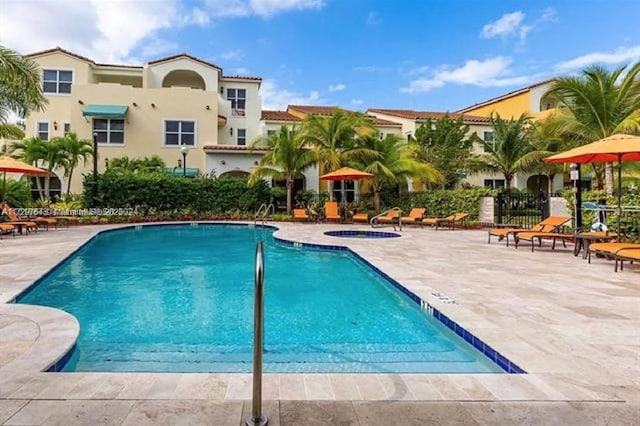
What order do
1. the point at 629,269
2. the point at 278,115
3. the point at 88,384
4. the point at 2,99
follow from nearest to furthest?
the point at 88,384, the point at 629,269, the point at 2,99, the point at 278,115

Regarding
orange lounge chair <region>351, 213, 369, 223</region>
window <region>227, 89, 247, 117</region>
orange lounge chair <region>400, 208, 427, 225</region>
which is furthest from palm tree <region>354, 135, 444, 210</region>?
window <region>227, 89, 247, 117</region>

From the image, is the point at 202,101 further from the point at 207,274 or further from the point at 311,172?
the point at 207,274

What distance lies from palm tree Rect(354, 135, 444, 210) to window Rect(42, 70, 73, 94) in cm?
1953

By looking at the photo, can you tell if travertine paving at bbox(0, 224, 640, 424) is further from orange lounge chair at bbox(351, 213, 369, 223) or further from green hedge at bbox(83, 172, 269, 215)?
green hedge at bbox(83, 172, 269, 215)

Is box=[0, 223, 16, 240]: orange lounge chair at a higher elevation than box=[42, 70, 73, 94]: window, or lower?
lower

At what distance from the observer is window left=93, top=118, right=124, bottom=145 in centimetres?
2477

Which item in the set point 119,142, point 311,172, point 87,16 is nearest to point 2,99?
point 87,16

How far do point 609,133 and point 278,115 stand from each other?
2054 centimetres

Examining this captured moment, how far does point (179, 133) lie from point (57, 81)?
29.1 ft

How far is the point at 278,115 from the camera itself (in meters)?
29.9

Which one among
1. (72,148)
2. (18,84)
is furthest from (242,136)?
(18,84)

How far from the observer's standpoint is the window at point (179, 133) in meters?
25.6

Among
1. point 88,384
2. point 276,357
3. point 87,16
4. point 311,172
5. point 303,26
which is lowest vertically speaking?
point 276,357

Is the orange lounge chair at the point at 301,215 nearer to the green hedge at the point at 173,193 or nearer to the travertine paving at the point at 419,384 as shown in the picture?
the green hedge at the point at 173,193
